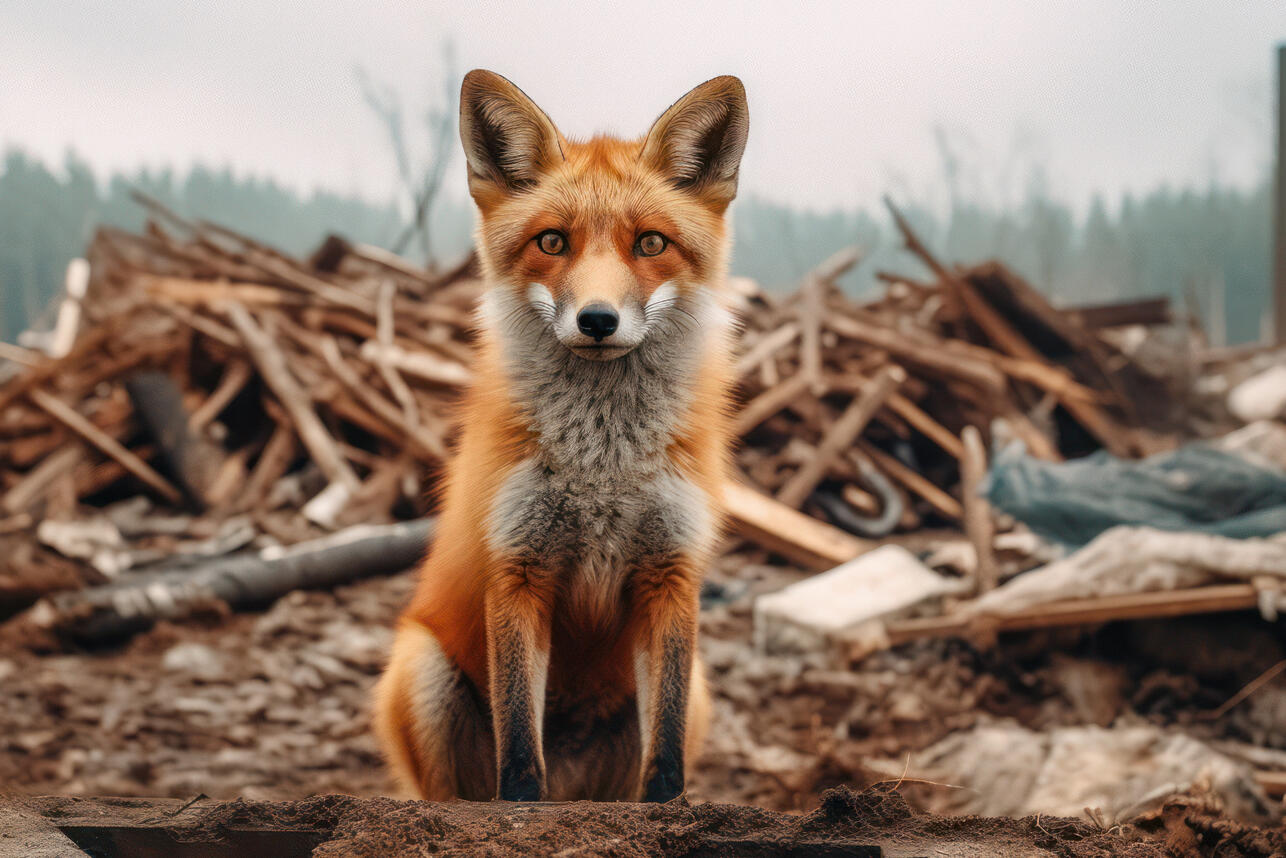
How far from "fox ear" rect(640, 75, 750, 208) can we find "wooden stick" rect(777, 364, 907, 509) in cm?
425

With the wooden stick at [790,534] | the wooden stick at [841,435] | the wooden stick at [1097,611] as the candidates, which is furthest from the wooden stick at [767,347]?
the wooden stick at [1097,611]

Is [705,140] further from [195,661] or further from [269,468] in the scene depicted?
[269,468]

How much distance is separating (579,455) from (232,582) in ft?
12.1

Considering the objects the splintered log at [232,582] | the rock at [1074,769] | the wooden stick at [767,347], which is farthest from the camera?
the wooden stick at [767,347]

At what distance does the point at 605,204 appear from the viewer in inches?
67.4

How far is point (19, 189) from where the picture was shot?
11.8m

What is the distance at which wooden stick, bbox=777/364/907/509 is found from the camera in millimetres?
6016

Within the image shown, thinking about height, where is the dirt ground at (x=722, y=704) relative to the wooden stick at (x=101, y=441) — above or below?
below

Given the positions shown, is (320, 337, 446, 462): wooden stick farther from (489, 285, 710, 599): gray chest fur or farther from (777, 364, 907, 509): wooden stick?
(489, 285, 710, 599): gray chest fur

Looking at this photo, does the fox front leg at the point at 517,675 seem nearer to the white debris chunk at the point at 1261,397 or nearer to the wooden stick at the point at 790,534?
the wooden stick at the point at 790,534

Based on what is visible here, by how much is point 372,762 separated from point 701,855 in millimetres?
2658

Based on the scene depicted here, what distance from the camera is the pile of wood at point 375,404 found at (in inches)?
245

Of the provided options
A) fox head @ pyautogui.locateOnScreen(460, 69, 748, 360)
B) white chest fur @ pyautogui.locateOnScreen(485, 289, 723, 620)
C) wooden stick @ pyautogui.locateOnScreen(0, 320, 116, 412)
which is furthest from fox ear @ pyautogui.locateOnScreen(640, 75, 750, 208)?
wooden stick @ pyautogui.locateOnScreen(0, 320, 116, 412)

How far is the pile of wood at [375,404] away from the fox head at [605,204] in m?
4.15
